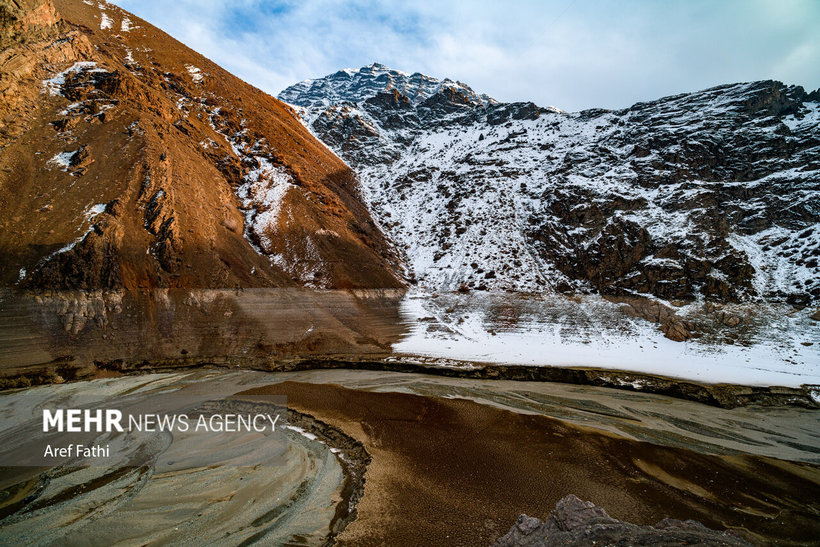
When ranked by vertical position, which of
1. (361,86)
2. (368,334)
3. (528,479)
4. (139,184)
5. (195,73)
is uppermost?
(361,86)

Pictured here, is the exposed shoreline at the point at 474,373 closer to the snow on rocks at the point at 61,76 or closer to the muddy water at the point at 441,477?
the muddy water at the point at 441,477

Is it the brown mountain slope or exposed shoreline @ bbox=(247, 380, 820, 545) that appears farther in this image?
the brown mountain slope

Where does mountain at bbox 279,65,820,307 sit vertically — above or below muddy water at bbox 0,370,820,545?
above

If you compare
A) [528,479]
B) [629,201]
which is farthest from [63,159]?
[629,201]

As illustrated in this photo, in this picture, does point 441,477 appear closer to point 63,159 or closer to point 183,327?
point 183,327

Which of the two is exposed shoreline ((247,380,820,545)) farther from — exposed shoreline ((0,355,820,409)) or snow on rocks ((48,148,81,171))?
snow on rocks ((48,148,81,171))

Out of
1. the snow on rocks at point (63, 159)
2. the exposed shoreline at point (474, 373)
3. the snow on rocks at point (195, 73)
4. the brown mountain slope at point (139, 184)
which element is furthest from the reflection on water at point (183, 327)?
the snow on rocks at point (195, 73)

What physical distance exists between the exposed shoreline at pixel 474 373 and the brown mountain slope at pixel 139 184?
5.16m

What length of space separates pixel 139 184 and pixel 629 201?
160ft

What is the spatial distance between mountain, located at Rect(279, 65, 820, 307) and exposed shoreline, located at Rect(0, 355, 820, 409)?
15.4 m

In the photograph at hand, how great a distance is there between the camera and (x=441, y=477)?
905cm

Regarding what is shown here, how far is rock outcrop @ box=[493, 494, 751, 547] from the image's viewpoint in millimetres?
4871

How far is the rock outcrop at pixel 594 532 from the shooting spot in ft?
16.0

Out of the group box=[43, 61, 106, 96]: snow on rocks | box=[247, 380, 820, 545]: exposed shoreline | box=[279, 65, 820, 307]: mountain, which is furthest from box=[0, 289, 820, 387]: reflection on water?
box=[43, 61, 106, 96]: snow on rocks
